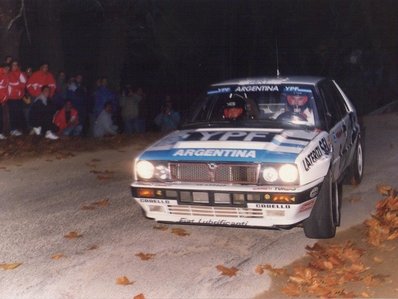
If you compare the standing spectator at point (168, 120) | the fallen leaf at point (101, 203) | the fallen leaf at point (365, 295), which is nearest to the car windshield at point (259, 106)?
the fallen leaf at point (101, 203)

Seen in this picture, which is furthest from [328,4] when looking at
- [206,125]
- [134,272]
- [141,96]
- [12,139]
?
[134,272]

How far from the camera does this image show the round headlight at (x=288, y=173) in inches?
217

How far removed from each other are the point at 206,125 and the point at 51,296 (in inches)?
109

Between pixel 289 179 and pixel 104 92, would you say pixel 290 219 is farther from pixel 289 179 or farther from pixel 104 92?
pixel 104 92

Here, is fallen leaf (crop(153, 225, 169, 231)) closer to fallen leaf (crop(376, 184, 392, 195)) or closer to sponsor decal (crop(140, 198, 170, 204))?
sponsor decal (crop(140, 198, 170, 204))

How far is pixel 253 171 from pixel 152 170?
1.02 meters

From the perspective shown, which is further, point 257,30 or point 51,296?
point 257,30

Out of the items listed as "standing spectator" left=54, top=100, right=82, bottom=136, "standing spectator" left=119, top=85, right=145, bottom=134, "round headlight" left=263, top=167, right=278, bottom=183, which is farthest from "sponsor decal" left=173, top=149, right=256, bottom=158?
"standing spectator" left=119, top=85, right=145, bottom=134

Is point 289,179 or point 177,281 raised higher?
point 289,179

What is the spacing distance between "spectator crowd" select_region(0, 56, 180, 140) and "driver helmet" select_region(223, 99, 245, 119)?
642 centimetres

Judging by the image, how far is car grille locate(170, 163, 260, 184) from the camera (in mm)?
5613

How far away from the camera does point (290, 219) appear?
220 inches

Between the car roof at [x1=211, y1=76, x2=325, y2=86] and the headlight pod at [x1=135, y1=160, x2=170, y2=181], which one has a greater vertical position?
the car roof at [x1=211, y1=76, x2=325, y2=86]

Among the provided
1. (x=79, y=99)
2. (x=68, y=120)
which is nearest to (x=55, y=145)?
(x=68, y=120)
